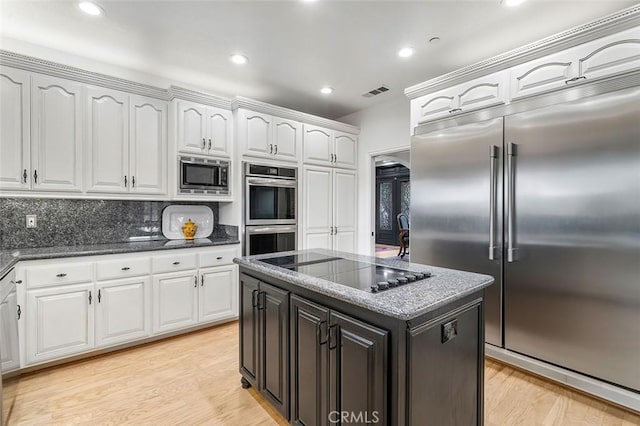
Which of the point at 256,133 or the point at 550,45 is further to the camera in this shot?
the point at 256,133

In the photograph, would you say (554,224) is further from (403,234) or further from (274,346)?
(403,234)

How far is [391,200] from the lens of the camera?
10.1 meters

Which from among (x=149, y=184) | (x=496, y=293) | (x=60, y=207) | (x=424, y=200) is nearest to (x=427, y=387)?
(x=496, y=293)

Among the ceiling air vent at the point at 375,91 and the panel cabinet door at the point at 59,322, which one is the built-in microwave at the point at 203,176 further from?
the ceiling air vent at the point at 375,91

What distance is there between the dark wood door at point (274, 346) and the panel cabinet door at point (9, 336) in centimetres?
156

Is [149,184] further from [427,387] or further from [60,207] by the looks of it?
[427,387]

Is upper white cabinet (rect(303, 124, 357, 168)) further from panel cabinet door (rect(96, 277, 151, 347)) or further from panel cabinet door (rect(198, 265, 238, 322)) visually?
panel cabinet door (rect(96, 277, 151, 347))

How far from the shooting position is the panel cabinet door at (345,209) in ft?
14.4

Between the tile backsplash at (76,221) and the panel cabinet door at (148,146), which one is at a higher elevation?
the panel cabinet door at (148,146)

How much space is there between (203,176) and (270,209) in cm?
85

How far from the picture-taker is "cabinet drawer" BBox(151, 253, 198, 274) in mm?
2957

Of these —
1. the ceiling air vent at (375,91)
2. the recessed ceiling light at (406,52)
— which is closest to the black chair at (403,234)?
the ceiling air vent at (375,91)

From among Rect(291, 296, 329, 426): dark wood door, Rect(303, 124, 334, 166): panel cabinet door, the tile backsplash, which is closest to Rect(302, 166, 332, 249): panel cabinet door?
Rect(303, 124, 334, 166): panel cabinet door

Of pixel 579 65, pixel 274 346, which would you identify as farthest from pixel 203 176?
pixel 579 65
